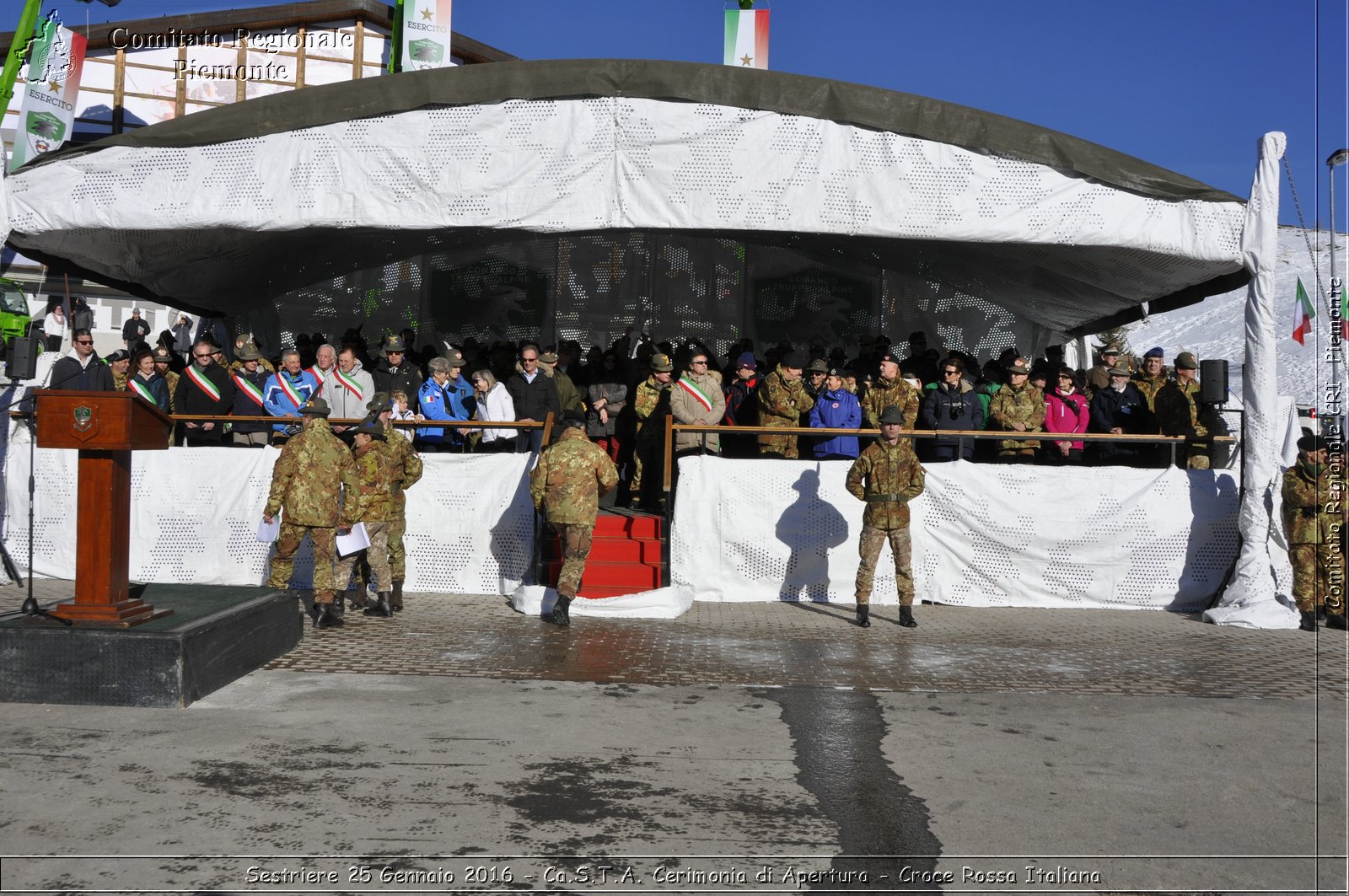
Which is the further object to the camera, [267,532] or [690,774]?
[267,532]

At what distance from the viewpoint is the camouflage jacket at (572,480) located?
1041 cm

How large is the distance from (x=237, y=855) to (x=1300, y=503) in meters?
10.2

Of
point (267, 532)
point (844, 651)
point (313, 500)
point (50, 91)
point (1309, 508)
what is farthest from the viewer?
point (50, 91)

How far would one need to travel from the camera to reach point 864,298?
16.7 meters

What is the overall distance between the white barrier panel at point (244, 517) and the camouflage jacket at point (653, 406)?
59.3 inches

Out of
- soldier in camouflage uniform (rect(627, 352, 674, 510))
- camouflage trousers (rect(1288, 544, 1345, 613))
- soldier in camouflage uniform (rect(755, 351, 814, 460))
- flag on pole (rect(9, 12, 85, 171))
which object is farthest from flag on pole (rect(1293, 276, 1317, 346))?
flag on pole (rect(9, 12, 85, 171))

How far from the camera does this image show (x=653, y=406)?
42.5ft

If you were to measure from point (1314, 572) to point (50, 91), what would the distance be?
26.0m

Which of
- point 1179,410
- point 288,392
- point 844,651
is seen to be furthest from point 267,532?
point 1179,410

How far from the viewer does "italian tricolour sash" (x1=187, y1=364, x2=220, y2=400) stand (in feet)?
42.5

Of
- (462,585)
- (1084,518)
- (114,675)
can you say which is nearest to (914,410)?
(1084,518)

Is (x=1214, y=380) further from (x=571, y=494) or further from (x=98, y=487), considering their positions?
(x=98, y=487)

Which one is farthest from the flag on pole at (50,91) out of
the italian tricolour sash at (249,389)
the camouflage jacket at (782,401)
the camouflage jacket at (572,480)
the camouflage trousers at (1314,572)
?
the camouflage trousers at (1314,572)

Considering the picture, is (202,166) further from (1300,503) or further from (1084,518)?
(1300,503)
